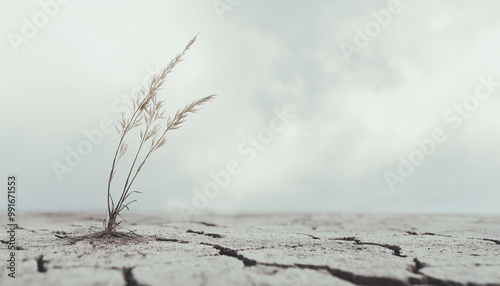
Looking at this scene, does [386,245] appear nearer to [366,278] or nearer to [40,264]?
[366,278]

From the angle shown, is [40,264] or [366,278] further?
[40,264]

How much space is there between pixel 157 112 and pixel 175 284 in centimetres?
106

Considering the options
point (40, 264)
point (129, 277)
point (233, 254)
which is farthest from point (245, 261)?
point (40, 264)

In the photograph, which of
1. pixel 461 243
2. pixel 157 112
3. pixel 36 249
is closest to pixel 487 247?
pixel 461 243

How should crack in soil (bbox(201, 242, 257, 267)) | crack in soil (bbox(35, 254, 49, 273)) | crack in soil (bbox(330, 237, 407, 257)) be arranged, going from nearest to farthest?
crack in soil (bbox(35, 254, 49, 273)) → crack in soil (bbox(201, 242, 257, 267)) → crack in soil (bbox(330, 237, 407, 257))

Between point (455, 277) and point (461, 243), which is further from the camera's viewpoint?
point (461, 243)

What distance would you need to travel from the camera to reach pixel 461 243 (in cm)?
229

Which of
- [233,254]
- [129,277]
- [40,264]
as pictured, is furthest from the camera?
[233,254]

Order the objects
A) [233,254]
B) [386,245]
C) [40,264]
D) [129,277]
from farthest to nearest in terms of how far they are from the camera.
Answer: [386,245]
[233,254]
[40,264]
[129,277]

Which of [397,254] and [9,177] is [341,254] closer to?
[397,254]

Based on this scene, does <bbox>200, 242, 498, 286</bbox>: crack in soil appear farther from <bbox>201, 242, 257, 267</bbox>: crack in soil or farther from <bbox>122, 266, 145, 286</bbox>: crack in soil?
<bbox>122, 266, 145, 286</bbox>: crack in soil

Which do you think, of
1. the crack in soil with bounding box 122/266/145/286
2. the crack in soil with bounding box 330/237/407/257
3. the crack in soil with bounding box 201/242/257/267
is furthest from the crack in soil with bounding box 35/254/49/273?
the crack in soil with bounding box 330/237/407/257

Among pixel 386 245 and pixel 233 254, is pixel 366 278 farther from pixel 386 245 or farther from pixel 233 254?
pixel 386 245

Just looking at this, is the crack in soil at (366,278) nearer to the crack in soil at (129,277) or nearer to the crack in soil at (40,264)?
the crack in soil at (129,277)
